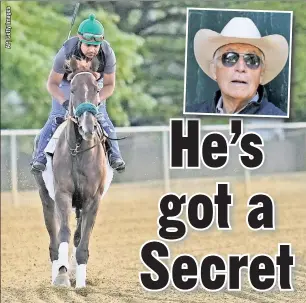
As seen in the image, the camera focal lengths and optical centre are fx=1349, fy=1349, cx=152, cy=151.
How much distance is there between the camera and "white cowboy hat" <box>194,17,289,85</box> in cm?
831

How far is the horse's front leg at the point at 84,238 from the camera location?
8180 mm

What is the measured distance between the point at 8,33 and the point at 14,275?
1634 mm

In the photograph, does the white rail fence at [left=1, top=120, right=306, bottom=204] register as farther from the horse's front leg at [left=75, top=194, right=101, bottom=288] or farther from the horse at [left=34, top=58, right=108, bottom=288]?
the horse's front leg at [left=75, top=194, right=101, bottom=288]

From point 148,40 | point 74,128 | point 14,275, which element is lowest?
point 14,275

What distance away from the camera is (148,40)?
27.7 ft

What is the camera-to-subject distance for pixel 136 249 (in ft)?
28.7

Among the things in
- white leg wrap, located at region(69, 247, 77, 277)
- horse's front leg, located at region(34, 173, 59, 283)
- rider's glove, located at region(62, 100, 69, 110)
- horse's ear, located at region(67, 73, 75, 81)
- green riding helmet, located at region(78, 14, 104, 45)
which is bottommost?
white leg wrap, located at region(69, 247, 77, 277)

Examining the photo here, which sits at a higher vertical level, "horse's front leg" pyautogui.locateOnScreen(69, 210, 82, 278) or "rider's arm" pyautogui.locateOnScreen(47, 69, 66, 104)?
"rider's arm" pyautogui.locateOnScreen(47, 69, 66, 104)

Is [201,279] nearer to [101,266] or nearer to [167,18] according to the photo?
[101,266]

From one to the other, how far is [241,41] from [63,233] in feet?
5.28

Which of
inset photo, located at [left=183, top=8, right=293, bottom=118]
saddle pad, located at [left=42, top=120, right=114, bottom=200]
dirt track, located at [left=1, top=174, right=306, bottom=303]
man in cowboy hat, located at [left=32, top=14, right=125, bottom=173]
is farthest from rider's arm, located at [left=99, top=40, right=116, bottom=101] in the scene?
dirt track, located at [left=1, top=174, right=306, bottom=303]

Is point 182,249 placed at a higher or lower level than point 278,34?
lower

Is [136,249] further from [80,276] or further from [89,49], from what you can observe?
[89,49]

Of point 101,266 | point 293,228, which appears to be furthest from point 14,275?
point 293,228
